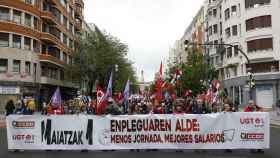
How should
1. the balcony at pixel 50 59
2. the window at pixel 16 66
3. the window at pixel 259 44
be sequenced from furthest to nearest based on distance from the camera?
1. the balcony at pixel 50 59
2. the window at pixel 259 44
3. the window at pixel 16 66

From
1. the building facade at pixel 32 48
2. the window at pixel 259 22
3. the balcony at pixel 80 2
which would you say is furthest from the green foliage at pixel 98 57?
the balcony at pixel 80 2

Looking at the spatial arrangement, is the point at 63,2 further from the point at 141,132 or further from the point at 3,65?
the point at 141,132

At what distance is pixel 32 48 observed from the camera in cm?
5366

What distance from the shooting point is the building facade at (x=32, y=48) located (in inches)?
1927

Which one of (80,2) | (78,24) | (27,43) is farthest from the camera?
(80,2)

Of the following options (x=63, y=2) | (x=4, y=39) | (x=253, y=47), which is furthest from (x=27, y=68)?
(x=253, y=47)

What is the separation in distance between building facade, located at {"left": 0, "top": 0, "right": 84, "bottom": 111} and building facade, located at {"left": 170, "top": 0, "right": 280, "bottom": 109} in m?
24.4

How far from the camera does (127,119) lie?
14.1m

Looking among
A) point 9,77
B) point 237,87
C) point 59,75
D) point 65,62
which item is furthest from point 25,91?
point 237,87

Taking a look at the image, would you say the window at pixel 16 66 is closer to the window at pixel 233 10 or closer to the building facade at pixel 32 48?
the building facade at pixel 32 48

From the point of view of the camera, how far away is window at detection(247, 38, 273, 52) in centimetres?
5436

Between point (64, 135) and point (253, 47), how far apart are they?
45.3 meters

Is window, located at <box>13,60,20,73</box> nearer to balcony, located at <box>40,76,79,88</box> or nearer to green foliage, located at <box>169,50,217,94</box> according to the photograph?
balcony, located at <box>40,76,79,88</box>

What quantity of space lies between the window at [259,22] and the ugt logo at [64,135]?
1760 inches
